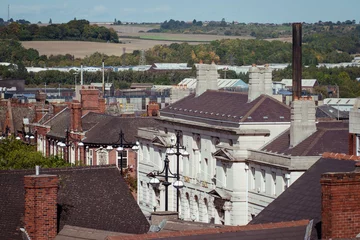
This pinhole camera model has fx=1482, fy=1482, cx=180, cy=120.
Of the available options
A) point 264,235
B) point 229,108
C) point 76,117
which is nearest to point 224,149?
point 229,108

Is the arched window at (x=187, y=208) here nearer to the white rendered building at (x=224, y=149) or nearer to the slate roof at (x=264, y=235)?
the white rendered building at (x=224, y=149)

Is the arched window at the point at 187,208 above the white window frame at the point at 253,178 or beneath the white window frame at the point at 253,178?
beneath

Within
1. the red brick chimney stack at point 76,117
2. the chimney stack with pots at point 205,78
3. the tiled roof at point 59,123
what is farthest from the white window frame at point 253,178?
the tiled roof at point 59,123

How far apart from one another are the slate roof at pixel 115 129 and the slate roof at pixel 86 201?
50.8 m

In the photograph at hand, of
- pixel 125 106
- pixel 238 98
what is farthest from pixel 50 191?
pixel 125 106

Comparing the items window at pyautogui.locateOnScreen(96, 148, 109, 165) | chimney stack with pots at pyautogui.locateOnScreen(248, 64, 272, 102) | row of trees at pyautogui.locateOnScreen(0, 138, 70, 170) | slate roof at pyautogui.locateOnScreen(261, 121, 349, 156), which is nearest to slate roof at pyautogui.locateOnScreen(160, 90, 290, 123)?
chimney stack with pots at pyautogui.locateOnScreen(248, 64, 272, 102)

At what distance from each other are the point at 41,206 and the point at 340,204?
804cm

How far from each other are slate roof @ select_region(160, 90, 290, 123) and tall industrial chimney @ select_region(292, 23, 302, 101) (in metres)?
5.09

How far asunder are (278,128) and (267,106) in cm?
263

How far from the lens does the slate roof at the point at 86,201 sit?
35312 mm

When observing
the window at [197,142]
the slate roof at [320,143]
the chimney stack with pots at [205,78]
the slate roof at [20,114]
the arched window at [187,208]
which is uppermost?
the chimney stack with pots at [205,78]

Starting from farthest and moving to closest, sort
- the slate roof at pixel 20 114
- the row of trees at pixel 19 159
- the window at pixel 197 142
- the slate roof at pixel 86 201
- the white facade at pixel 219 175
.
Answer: the slate roof at pixel 20 114
the window at pixel 197 142
the white facade at pixel 219 175
the row of trees at pixel 19 159
the slate roof at pixel 86 201

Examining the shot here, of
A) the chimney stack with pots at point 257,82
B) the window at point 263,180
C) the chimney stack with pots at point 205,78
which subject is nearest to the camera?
the window at point 263,180

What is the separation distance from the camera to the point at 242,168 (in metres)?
68.9
